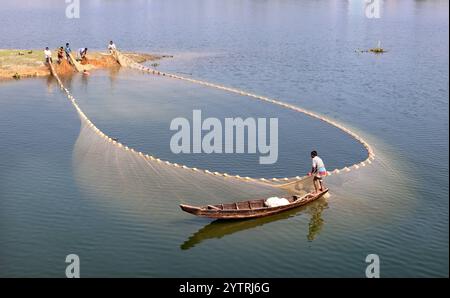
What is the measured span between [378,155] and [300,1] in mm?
91580

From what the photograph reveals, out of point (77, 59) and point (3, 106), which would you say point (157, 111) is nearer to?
point (3, 106)

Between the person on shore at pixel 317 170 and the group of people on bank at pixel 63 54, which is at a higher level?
the group of people on bank at pixel 63 54
